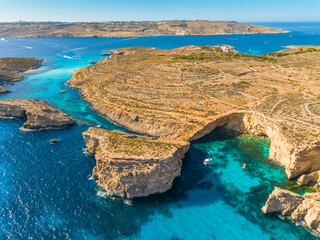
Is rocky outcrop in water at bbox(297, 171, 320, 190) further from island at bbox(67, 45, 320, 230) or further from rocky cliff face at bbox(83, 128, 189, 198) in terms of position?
rocky cliff face at bbox(83, 128, 189, 198)

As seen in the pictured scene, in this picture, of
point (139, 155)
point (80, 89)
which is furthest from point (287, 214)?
point (80, 89)

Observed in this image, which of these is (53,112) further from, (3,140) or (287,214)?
(287,214)

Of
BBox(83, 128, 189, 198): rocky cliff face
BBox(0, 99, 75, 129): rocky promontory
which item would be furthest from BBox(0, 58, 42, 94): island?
BBox(83, 128, 189, 198): rocky cliff face

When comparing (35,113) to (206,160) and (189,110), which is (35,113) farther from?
(206,160)

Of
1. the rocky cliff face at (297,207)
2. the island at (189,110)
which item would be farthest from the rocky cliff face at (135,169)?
the rocky cliff face at (297,207)

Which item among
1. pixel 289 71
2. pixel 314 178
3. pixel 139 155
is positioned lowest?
pixel 314 178

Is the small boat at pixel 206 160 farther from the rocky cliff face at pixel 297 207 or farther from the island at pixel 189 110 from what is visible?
the rocky cliff face at pixel 297 207

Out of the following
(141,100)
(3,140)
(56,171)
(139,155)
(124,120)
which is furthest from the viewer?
(141,100)
